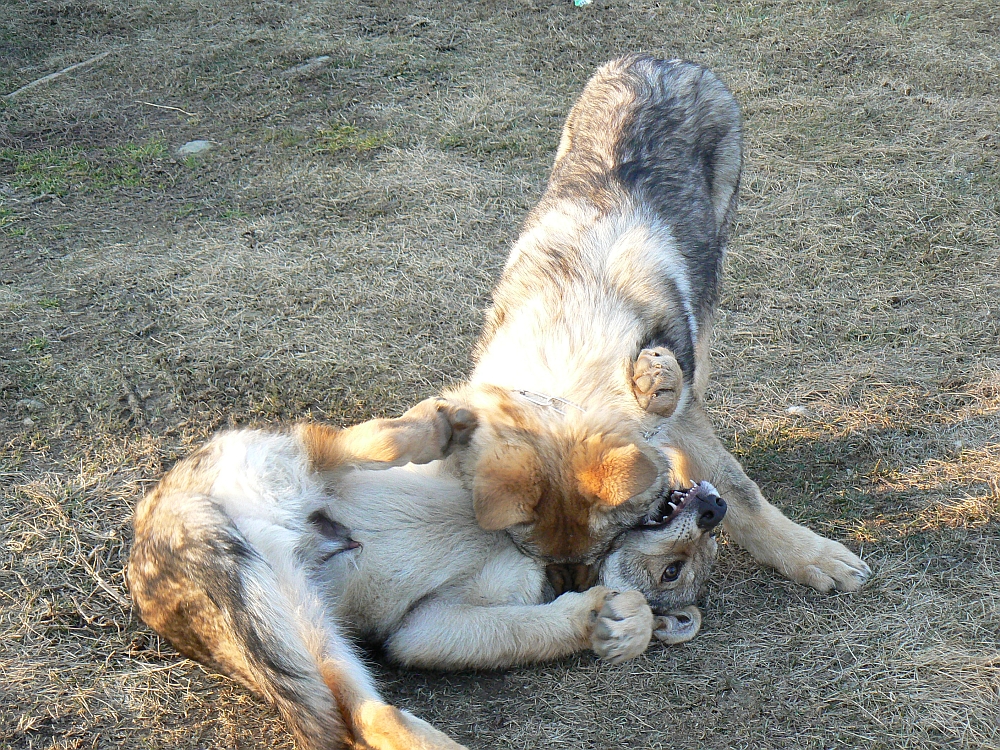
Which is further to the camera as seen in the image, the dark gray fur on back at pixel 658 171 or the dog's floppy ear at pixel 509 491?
the dark gray fur on back at pixel 658 171

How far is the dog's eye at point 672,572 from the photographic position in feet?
11.8

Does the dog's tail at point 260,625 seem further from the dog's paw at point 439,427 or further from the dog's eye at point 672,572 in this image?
the dog's eye at point 672,572

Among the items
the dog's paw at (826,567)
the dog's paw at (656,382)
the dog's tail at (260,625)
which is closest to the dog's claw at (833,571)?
the dog's paw at (826,567)

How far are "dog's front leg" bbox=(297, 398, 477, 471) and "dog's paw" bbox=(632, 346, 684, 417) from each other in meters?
0.66

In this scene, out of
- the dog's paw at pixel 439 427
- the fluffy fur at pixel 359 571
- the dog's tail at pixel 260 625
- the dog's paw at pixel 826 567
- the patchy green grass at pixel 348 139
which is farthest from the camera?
the patchy green grass at pixel 348 139

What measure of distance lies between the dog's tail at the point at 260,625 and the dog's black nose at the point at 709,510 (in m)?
1.29

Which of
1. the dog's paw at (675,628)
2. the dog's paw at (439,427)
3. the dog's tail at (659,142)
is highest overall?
the dog's tail at (659,142)

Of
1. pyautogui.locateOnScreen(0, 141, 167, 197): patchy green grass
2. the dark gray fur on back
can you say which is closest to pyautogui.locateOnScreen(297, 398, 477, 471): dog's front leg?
the dark gray fur on back

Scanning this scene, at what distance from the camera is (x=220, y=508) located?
321cm

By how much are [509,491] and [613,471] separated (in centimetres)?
38

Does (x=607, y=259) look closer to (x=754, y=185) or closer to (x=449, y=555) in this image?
(x=449, y=555)

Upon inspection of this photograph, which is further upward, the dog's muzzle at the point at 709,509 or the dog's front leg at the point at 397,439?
the dog's front leg at the point at 397,439

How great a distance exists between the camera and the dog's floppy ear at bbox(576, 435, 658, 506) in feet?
10.6

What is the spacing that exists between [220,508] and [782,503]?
2528 mm
